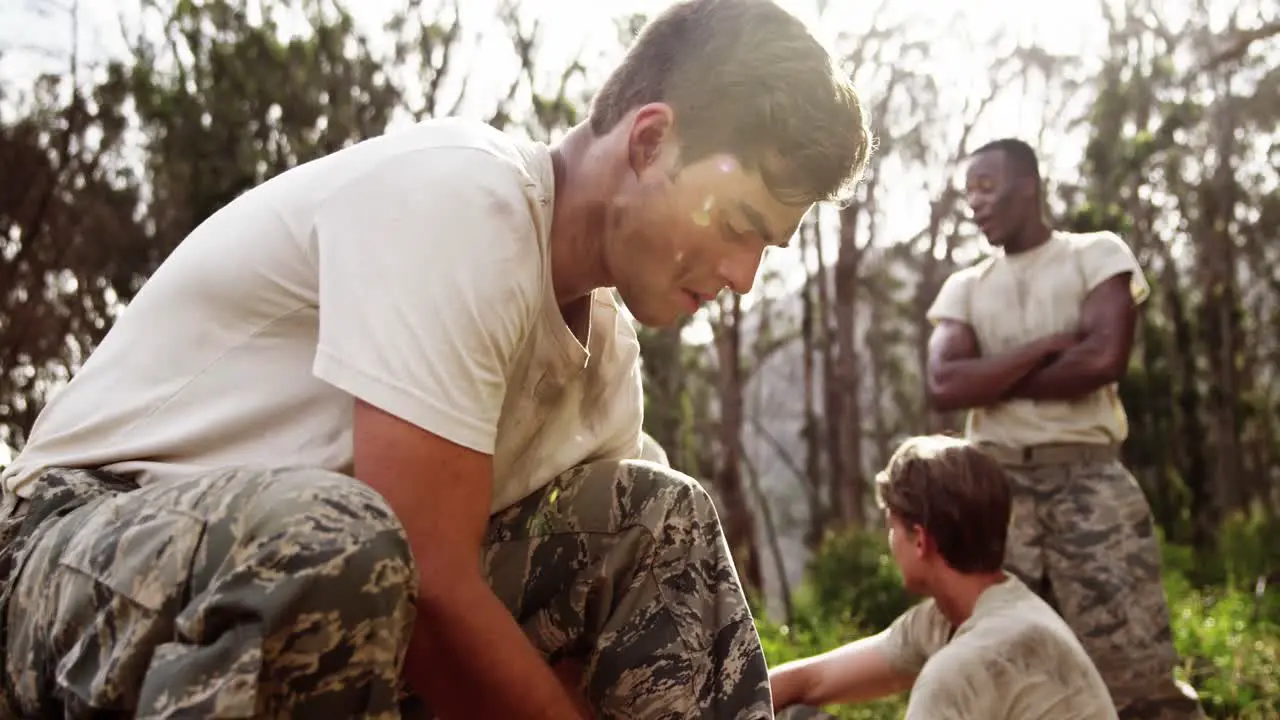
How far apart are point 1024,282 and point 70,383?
3.09m

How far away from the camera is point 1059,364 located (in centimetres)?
365

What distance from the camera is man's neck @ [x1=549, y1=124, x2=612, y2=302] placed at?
1683mm

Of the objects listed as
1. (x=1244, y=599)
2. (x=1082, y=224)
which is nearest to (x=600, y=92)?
(x=1244, y=599)

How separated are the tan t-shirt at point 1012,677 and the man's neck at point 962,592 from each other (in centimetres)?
21

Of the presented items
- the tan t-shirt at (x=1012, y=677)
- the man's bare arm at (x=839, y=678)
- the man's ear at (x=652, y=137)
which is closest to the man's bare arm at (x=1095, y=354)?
the man's bare arm at (x=839, y=678)

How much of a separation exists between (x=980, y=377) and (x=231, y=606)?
3.04 m

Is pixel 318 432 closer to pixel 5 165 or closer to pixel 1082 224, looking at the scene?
A: pixel 5 165

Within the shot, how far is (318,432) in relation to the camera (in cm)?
149

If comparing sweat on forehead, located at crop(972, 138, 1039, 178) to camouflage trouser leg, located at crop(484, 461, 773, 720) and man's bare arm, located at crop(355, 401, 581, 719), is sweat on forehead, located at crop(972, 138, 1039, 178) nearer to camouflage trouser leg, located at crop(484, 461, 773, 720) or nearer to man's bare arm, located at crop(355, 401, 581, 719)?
camouflage trouser leg, located at crop(484, 461, 773, 720)

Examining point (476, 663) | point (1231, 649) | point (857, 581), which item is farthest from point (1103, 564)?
point (857, 581)

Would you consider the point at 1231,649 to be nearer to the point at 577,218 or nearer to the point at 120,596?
the point at 577,218

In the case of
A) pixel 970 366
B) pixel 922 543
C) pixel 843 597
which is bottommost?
pixel 843 597

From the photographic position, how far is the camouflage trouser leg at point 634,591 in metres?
1.72

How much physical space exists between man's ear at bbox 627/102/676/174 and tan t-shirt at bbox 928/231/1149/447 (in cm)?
243
